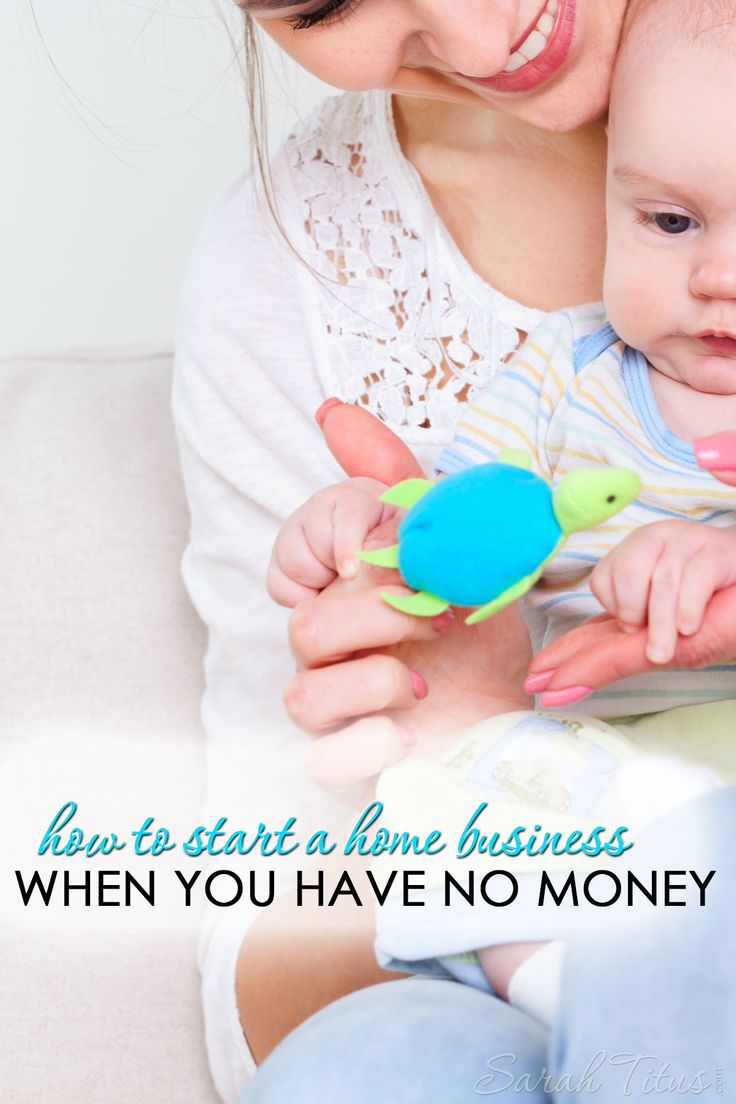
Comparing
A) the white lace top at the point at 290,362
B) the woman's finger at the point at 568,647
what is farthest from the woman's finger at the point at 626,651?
the white lace top at the point at 290,362

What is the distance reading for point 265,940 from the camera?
3.91 ft

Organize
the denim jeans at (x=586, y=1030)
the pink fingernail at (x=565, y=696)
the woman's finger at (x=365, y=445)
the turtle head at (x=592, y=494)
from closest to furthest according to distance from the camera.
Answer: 1. the denim jeans at (x=586, y=1030)
2. the turtle head at (x=592, y=494)
3. the pink fingernail at (x=565, y=696)
4. the woman's finger at (x=365, y=445)

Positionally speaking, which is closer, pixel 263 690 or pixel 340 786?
pixel 340 786

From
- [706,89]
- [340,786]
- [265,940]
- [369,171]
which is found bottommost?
[265,940]

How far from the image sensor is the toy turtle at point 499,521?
32.3 inches

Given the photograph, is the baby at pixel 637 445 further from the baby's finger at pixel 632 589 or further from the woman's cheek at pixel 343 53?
the woman's cheek at pixel 343 53

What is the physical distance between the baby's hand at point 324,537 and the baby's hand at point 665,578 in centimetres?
16

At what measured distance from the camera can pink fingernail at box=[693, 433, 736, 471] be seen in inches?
33.0

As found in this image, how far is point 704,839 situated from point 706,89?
51cm

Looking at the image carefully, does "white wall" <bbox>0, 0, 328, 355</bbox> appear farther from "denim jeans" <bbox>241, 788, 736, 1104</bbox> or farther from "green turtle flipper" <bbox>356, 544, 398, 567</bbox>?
"denim jeans" <bbox>241, 788, 736, 1104</bbox>

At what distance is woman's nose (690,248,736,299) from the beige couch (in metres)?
0.69

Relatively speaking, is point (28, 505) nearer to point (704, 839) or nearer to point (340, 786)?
point (340, 786)

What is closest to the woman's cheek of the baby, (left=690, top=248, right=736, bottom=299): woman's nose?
the baby

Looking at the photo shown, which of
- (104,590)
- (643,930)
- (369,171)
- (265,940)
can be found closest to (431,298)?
(369,171)
